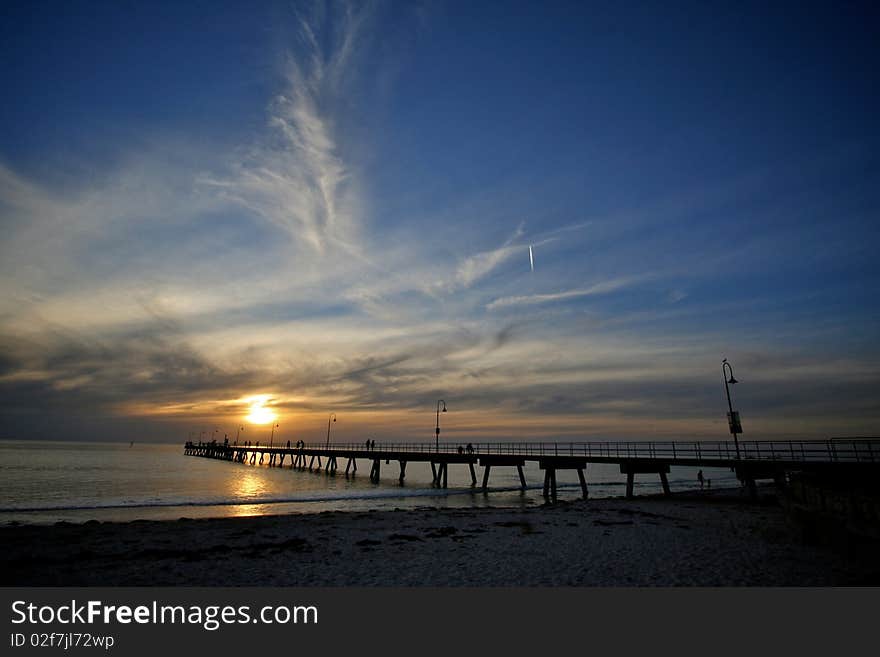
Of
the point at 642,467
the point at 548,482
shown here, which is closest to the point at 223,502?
the point at 548,482

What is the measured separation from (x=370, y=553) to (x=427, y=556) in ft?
5.71

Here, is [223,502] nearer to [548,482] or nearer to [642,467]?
[548,482]

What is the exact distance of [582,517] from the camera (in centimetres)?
1975

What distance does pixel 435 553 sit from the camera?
12.6m

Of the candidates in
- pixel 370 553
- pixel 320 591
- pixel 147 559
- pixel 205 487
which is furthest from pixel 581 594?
pixel 205 487

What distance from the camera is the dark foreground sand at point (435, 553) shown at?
9828mm

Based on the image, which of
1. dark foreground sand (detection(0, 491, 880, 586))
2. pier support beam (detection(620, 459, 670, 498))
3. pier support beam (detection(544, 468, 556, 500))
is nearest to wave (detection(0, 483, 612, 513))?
pier support beam (detection(544, 468, 556, 500))

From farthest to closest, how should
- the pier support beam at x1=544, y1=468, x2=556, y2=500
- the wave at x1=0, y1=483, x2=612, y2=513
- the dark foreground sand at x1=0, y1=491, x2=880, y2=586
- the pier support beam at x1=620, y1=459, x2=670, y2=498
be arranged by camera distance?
the pier support beam at x1=544, y1=468, x2=556, y2=500 → the pier support beam at x1=620, y1=459, x2=670, y2=498 → the wave at x1=0, y1=483, x2=612, y2=513 → the dark foreground sand at x1=0, y1=491, x2=880, y2=586

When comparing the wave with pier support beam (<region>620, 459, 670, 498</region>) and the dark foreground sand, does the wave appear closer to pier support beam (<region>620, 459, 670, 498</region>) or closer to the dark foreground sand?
the dark foreground sand

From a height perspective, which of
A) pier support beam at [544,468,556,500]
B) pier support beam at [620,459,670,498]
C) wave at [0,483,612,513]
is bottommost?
wave at [0,483,612,513]

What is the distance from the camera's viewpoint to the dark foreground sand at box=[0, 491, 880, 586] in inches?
387

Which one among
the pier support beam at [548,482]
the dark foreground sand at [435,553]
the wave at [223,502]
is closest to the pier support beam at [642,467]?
the pier support beam at [548,482]

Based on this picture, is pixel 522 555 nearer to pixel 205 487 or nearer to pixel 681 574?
pixel 681 574

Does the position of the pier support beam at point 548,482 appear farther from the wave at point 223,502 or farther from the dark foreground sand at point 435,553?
the dark foreground sand at point 435,553
